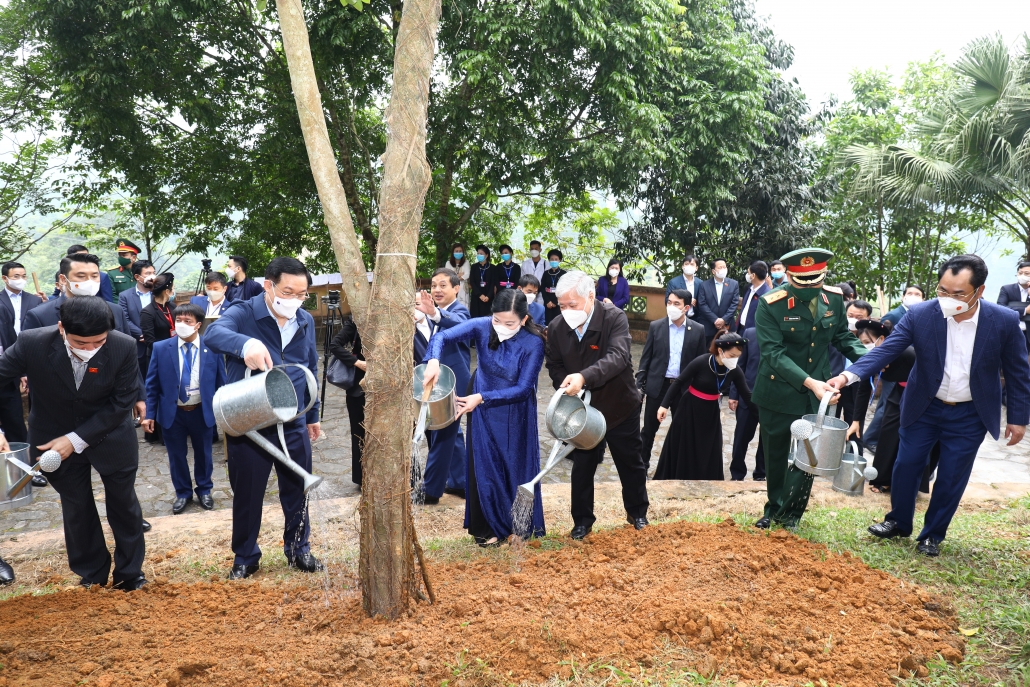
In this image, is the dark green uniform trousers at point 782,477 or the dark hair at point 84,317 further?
the dark green uniform trousers at point 782,477

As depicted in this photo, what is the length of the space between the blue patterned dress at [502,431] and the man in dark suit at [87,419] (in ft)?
6.04

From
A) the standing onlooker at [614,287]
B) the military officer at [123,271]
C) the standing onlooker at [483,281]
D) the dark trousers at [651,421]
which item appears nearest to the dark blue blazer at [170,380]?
the dark trousers at [651,421]

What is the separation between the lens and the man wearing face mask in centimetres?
466

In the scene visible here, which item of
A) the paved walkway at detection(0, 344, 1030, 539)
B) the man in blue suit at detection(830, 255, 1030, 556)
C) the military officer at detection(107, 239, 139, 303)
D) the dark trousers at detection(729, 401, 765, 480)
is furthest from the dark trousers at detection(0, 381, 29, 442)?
the man in blue suit at detection(830, 255, 1030, 556)

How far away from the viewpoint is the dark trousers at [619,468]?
4.84 meters

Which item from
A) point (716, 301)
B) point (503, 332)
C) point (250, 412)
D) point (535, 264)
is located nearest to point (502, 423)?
point (503, 332)

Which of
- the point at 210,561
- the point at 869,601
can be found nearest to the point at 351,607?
the point at 210,561

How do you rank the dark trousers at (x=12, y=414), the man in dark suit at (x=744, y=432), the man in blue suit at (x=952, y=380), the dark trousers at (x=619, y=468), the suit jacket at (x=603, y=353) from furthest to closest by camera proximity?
the man in dark suit at (x=744, y=432), the dark trousers at (x=12, y=414), the dark trousers at (x=619, y=468), the suit jacket at (x=603, y=353), the man in blue suit at (x=952, y=380)

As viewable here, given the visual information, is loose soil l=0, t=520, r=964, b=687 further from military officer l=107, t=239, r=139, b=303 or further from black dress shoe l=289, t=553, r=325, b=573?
military officer l=107, t=239, r=139, b=303

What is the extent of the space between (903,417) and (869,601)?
4.94ft

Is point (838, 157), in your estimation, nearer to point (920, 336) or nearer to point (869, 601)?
point (920, 336)

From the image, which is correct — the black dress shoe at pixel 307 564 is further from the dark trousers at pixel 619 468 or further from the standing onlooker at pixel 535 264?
the standing onlooker at pixel 535 264

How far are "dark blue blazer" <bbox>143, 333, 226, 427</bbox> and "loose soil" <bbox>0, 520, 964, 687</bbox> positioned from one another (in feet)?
7.26

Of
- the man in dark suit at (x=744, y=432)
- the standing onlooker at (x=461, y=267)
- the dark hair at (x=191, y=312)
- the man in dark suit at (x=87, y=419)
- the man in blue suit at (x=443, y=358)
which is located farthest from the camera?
the standing onlooker at (x=461, y=267)
